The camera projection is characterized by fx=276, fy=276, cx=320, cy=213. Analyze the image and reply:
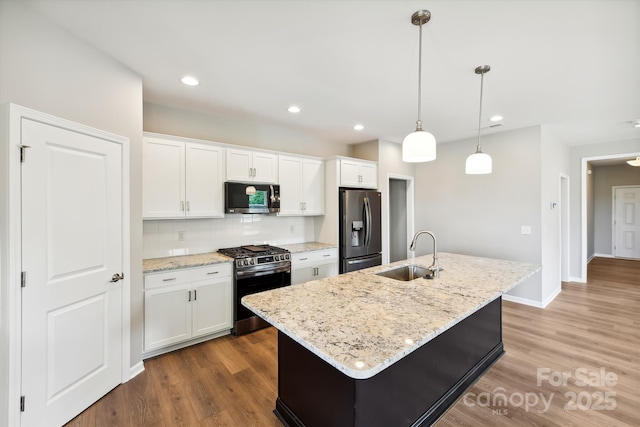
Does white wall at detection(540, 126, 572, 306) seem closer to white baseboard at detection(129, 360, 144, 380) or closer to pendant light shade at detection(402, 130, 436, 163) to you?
pendant light shade at detection(402, 130, 436, 163)

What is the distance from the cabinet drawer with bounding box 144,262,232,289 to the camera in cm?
262

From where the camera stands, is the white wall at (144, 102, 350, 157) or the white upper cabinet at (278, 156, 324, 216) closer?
the white wall at (144, 102, 350, 157)

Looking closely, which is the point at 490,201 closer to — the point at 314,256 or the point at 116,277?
the point at 314,256

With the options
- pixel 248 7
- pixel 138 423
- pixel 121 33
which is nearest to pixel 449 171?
pixel 248 7

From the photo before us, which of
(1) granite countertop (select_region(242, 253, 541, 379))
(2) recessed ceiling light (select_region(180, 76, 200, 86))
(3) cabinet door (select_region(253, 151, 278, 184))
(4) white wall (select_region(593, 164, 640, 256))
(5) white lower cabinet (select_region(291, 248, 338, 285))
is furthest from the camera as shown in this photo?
(4) white wall (select_region(593, 164, 640, 256))

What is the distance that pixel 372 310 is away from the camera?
160 cm

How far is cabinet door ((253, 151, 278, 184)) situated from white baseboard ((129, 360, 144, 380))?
2240 mm

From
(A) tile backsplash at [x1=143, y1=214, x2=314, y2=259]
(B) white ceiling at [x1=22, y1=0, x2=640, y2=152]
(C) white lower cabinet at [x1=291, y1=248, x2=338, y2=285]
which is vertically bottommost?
(C) white lower cabinet at [x1=291, y1=248, x2=338, y2=285]

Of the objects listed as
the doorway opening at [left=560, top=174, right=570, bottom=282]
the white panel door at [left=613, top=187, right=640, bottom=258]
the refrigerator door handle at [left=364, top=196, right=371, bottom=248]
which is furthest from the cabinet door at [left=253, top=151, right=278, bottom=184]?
the white panel door at [left=613, top=187, right=640, bottom=258]

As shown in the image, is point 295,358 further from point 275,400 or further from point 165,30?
point 165,30

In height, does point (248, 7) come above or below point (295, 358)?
above

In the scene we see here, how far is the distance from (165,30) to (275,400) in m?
2.77

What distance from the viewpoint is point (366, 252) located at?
14.6 feet

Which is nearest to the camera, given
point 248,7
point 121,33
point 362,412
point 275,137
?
point 362,412
